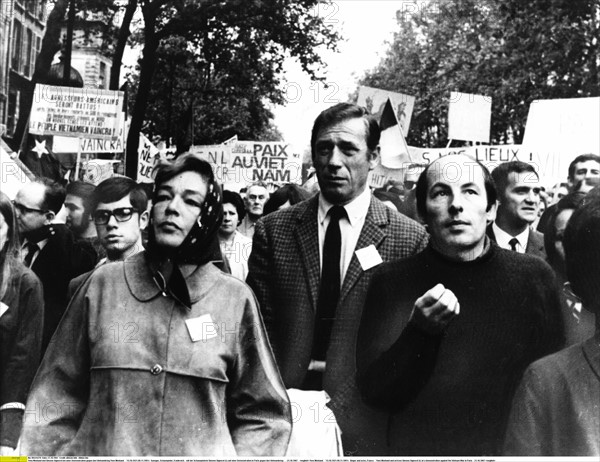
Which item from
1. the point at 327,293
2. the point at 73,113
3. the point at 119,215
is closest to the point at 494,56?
the point at 327,293

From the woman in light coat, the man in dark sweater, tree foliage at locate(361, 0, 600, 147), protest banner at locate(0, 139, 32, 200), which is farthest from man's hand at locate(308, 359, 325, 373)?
protest banner at locate(0, 139, 32, 200)

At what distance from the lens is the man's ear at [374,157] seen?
4.22 m

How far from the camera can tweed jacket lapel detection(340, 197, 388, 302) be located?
4.20m

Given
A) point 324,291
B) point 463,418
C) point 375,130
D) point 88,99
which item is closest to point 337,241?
point 324,291

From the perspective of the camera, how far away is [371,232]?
4215 mm

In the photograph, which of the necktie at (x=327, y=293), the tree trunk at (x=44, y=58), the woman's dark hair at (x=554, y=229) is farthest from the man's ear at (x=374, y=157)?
the tree trunk at (x=44, y=58)

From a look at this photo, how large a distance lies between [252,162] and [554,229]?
5.36ft

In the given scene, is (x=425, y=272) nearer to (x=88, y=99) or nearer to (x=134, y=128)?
(x=134, y=128)

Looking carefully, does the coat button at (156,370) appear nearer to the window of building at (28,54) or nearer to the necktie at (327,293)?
the necktie at (327,293)

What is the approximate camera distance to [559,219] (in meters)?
4.34

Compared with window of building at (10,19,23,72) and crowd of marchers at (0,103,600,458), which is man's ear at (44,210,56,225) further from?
window of building at (10,19,23,72)

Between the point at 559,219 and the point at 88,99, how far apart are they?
8.59 ft

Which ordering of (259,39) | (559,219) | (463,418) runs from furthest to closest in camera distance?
(259,39), (559,219), (463,418)

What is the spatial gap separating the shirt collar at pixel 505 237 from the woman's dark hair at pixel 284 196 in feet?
3.30
